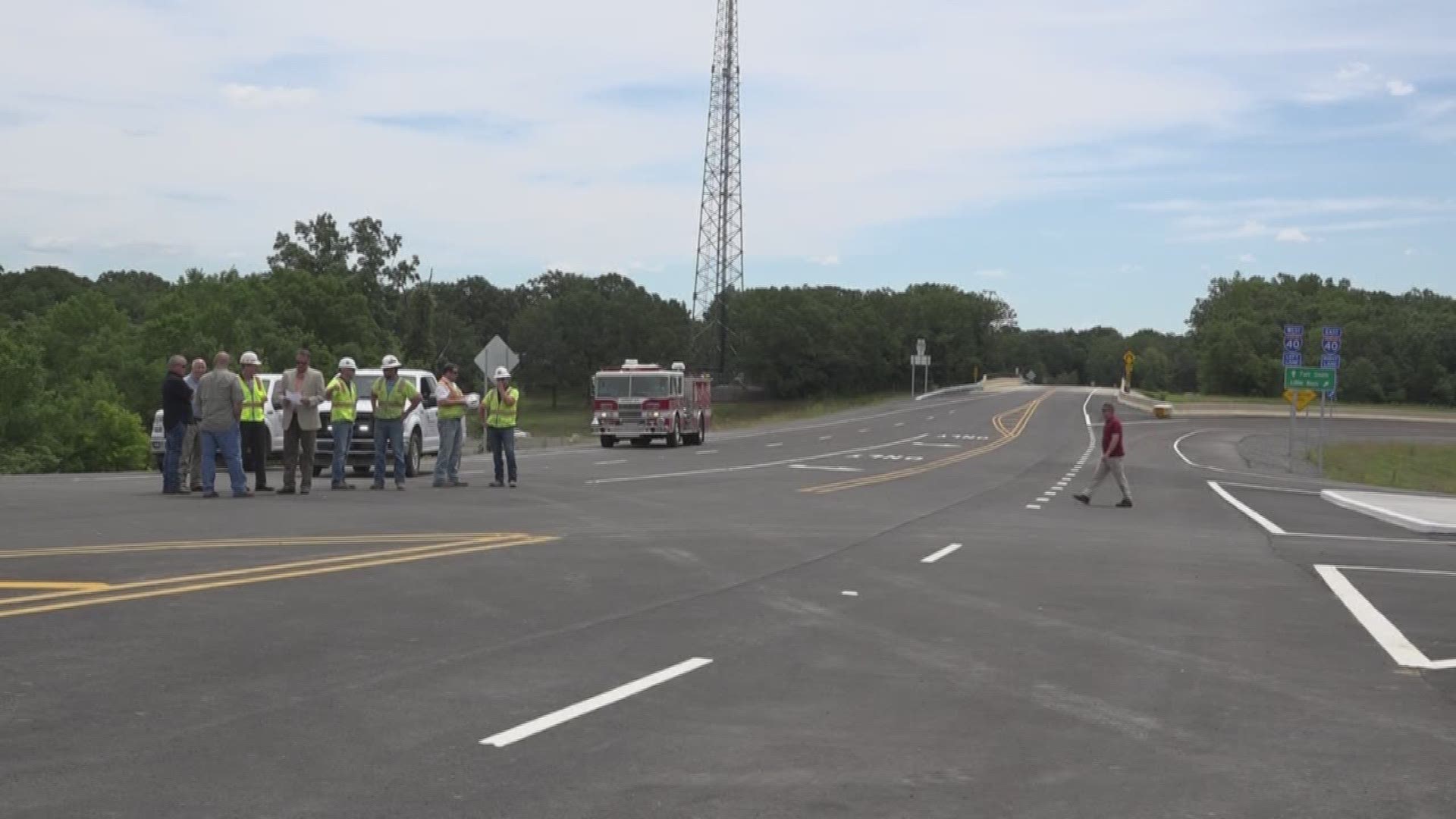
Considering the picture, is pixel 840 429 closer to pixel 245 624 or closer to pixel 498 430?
pixel 498 430

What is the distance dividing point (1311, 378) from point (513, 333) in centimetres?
12318

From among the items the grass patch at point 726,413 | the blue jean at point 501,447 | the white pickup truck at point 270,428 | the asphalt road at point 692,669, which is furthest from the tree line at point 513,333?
the asphalt road at point 692,669

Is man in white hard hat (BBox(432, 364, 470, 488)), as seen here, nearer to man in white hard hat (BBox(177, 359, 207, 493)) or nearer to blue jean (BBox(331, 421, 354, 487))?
blue jean (BBox(331, 421, 354, 487))

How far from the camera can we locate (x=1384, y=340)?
131125 mm

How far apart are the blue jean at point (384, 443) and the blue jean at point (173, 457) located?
298 cm

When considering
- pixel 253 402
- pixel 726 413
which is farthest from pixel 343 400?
pixel 726 413

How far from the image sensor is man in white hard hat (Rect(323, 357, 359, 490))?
21.2 metres

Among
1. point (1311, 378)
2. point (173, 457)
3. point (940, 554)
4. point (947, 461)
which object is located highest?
point (1311, 378)

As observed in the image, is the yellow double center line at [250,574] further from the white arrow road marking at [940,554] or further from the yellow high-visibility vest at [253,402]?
the yellow high-visibility vest at [253,402]

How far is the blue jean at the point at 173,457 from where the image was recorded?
19.8m

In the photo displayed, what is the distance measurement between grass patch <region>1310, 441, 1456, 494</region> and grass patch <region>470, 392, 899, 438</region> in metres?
26.5

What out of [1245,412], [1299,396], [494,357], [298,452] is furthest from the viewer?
[1245,412]

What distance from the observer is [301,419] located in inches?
799

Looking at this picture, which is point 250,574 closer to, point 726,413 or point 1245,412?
point 1245,412
